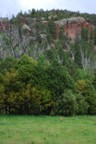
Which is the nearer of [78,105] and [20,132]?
[20,132]

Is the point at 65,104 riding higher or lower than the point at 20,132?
lower

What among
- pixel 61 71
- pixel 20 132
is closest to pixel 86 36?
pixel 61 71

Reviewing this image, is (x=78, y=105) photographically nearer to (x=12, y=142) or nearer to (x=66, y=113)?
(x=66, y=113)

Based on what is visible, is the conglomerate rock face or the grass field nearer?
the grass field

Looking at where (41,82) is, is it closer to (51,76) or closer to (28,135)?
(51,76)

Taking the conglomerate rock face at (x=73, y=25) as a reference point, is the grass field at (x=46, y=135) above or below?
above

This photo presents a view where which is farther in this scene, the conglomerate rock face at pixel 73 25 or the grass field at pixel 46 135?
the conglomerate rock face at pixel 73 25

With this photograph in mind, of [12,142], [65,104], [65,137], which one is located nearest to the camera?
[12,142]

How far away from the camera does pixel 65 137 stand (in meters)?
20.8

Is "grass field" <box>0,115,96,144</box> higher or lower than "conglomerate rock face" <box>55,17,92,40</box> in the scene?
higher

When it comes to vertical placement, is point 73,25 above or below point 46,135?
below

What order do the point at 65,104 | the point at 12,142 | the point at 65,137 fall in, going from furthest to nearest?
the point at 65,104 → the point at 65,137 → the point at 12,142

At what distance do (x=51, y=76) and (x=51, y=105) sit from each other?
2.99 metres

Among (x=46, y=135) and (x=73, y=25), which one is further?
(x=73, y=25)
